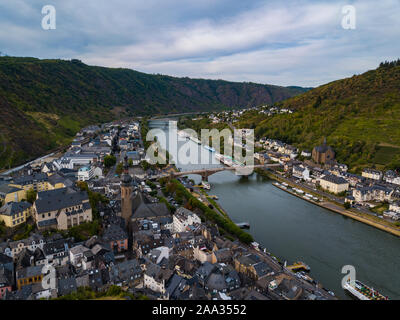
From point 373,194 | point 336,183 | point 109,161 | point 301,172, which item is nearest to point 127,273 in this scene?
point 336,183

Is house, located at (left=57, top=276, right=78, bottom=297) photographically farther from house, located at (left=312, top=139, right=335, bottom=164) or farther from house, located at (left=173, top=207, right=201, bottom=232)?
house, located at (left=312, top=139, right=335, bottom=164)

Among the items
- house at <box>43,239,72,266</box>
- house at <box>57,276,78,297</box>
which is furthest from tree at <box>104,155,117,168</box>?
house at <box>57,276,78,297</box>

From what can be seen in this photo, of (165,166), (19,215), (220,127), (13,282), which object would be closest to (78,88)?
(220,127)

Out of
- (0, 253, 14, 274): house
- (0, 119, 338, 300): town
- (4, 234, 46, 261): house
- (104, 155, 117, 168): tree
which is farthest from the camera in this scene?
(104, 155, 117, 168): tree

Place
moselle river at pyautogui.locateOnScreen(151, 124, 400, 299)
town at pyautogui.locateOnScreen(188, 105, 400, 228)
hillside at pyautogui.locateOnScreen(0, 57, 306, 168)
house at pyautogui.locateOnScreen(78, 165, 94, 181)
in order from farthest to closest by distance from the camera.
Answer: hillside at pyautogui.locateOnScreen(0, 57, 306, 168) → house at pyautogui.locateOnScreen(78, 165, 94, 181) → town at pyautogui.locateOnScreen(188, 105, 400, 228) → moselle river at pyautogui.locateOnScreen(151, 124, 400, 299)

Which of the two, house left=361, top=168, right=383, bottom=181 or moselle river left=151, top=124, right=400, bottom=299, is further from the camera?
house left=361, top=168, right=383, bottom=181

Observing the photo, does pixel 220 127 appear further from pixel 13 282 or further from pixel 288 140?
pixel 13 282
